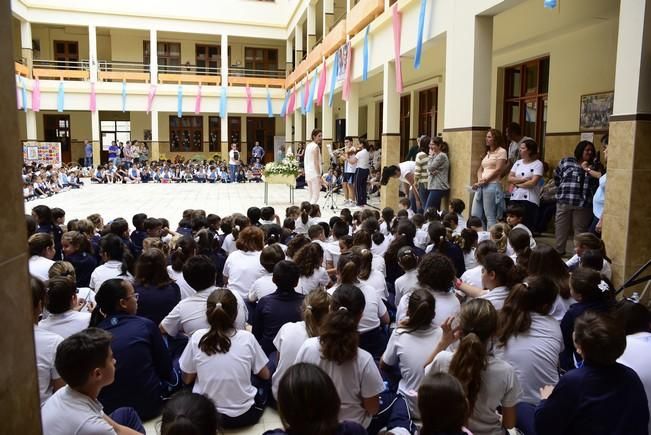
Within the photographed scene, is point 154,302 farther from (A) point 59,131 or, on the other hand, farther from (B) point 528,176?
(A) point 59,131

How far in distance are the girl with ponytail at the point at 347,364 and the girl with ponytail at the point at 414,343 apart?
10.5 inches

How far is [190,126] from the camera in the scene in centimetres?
2766

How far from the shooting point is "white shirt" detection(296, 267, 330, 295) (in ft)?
13.6

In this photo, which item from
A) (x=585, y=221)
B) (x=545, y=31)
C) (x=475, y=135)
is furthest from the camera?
Answer: (x=545, y=31)

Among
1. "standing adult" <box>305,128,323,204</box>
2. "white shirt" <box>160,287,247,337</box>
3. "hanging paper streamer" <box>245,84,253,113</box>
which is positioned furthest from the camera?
"hanging paper streamer" <box>245,84,253,113</box>

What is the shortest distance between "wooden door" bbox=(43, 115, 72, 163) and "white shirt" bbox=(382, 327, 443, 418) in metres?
27.4

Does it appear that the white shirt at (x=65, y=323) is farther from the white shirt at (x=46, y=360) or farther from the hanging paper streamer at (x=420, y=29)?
the hanging paper streamer at (x=420, y=29)

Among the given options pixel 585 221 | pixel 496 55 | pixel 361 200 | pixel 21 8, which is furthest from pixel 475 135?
pixel 21 8

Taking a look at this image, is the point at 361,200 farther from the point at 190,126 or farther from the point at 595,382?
the point at 190,126

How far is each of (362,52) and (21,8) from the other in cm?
1627

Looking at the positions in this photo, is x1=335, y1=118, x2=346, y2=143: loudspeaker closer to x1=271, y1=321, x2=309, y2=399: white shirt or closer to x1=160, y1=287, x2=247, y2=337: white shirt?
x1=160, y1=287, x2=247, y2=337: white shirt

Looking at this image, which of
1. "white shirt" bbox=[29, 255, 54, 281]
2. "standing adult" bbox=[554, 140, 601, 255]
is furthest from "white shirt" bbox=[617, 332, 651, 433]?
"standing adult" bbox=[554, 140, 601, 255]

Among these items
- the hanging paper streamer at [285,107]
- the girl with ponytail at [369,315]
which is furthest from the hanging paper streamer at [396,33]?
the hanging paper streamer at [285,107]

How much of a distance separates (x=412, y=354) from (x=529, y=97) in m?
8.71
